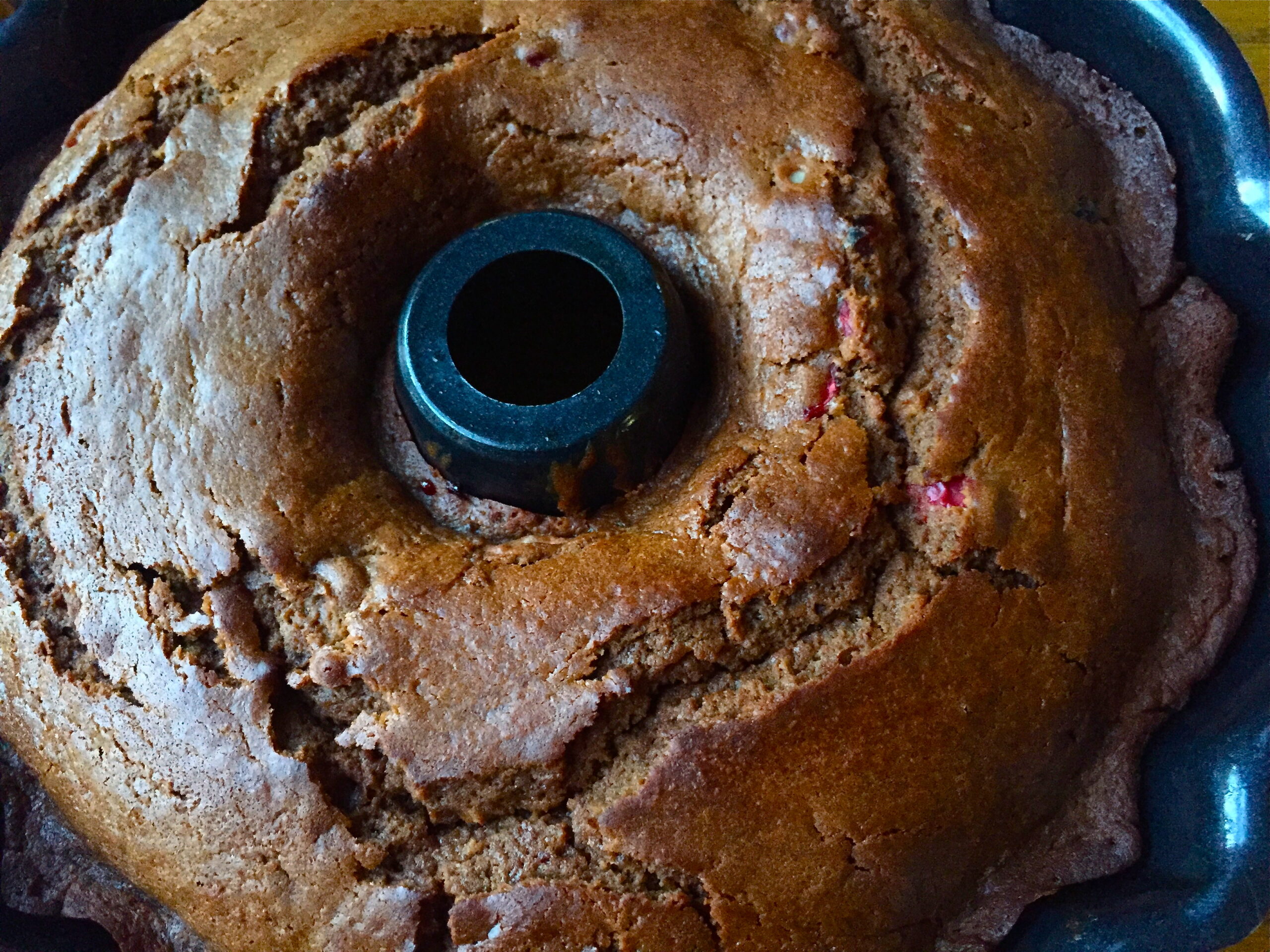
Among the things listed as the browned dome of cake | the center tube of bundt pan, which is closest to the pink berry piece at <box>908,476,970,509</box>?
the browned dome of cake

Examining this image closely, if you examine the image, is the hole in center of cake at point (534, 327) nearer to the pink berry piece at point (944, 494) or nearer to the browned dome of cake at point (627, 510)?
the browned dome of cake at point (627, 510)

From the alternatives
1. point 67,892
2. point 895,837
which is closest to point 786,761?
point 895,837

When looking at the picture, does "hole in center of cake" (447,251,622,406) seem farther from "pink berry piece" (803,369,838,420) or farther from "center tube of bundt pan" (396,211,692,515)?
"pink berry piece" (803,369,838,420)

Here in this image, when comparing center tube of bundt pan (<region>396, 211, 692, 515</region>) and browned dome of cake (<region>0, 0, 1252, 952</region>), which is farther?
center tube of bundt pan (<region>396, 211, 692, 515</region>)

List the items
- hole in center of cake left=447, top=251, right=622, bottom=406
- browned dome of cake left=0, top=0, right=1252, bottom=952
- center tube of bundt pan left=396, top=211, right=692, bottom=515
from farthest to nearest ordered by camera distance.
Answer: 1. hole in center of cake left=447, top=251, right=622, bottom=406
2. center tube of bundt pan left=396, top=211, right=692, bottom=515
3. browned dome of cake left=0, top=0, right=1252, bottom=952

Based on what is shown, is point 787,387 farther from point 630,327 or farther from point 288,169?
point 288,169

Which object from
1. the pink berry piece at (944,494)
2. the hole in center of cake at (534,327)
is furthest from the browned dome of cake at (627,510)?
the hole in center of cake at (534,327)

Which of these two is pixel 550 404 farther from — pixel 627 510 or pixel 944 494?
pixel 944 494
